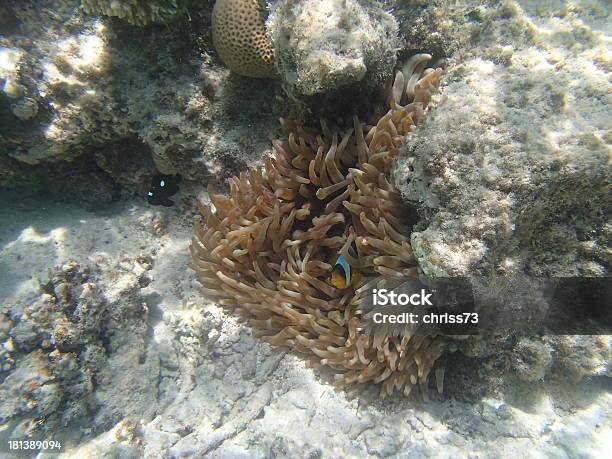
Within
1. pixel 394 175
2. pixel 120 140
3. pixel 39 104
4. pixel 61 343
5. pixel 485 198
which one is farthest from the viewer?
pixel 120 140

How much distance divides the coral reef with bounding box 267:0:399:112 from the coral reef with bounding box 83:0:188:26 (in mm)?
1022

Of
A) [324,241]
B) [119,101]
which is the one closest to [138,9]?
[119,101]

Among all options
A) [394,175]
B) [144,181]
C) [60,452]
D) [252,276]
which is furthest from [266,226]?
[60,452]

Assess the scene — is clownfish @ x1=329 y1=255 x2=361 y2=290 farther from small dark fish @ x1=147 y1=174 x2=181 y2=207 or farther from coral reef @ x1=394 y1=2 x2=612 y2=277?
small dark fish @ x1=147 y1=174 x2=181 y2=207

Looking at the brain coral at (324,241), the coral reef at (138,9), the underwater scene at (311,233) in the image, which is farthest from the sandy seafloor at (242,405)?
the coral reef at (138,9)

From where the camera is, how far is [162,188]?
3.90 metres

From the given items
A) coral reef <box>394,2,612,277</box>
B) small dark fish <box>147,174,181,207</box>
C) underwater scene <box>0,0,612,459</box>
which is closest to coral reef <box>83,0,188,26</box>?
underwater scene <box>0,0,612,459</box>

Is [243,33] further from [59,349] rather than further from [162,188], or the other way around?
[59,349]

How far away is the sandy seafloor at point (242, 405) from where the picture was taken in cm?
317

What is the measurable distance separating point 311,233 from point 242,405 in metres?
1.69

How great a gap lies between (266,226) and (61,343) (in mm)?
1977

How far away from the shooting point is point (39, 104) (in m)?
3.41

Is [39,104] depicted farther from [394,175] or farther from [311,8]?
[394,175]

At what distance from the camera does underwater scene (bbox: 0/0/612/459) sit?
8.70 feet
